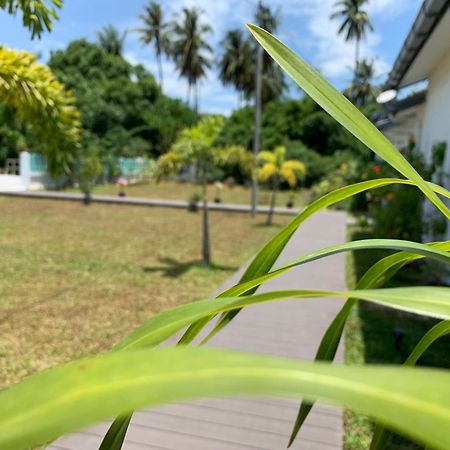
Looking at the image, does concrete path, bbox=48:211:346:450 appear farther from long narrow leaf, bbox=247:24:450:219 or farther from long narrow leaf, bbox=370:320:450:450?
long narrow leaf, bbox=247:24:450:219

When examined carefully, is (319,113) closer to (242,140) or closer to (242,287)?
(242,140)

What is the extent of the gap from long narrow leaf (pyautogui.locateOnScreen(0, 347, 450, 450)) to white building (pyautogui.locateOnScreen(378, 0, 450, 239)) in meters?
4.57

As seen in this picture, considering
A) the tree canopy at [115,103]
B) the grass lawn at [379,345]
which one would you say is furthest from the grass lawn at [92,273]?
the tree canopy at [115,103]

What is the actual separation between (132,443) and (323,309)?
327 centimetres

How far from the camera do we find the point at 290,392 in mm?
298

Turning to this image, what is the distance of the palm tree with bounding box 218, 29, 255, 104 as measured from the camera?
34.5 metres

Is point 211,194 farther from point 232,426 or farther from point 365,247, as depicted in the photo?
point 365,247

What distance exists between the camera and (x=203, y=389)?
0.98 feet

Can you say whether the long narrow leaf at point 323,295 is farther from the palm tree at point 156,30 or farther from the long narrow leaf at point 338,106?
the palm tree at point 156,30

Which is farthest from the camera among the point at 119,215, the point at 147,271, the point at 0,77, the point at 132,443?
the point at 119,215

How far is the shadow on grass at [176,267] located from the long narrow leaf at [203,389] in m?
6.99

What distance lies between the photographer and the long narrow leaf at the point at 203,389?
29 cm

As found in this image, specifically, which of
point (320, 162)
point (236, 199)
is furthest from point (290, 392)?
point (320, 162)

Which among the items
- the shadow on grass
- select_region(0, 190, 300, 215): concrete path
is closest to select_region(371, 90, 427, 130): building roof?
the shadow on grass
